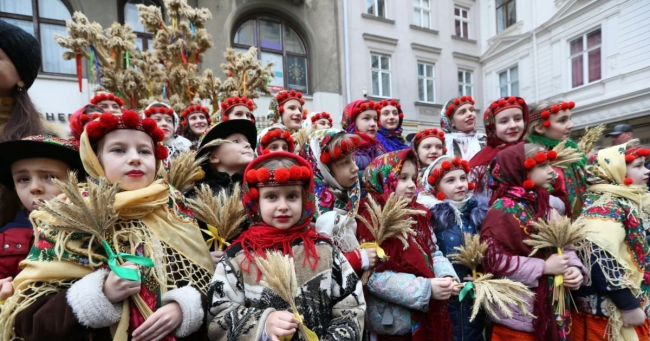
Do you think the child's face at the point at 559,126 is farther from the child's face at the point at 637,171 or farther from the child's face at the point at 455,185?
the child's face at the point at 455,185

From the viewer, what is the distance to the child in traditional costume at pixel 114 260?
1.40 meters

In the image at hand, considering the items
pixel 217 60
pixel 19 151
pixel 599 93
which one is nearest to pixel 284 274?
pixel 19 151

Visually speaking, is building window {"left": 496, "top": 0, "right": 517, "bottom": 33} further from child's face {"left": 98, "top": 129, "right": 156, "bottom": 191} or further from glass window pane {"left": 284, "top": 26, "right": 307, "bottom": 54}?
child's face {"left": 98, "top": 129, "right": 156, "bottom": 191}

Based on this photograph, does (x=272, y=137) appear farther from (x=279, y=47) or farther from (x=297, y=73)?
(x=279, y=47)

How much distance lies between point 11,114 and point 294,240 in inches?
77.4

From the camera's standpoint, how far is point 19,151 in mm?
1713

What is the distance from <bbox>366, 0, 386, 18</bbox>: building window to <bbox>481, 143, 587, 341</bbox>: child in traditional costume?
13.1 meters

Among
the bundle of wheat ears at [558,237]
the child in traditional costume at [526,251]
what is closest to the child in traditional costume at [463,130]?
the child in traditional costume at [526,251]

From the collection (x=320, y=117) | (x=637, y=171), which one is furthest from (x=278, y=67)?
(x=637, y=171)

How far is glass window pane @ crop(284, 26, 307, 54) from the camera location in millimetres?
12766

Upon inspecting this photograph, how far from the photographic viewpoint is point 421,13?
15.5 m

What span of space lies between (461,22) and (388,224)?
17.3 meters

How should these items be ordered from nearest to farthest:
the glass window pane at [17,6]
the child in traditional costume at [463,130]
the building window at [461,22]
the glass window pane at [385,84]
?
the child in traditional costume at [463,130] → the glass window pane at [17,6] → the glass window pane at [385,84] → the building window at [461,22]

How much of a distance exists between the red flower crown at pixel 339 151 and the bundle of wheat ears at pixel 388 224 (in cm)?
45
